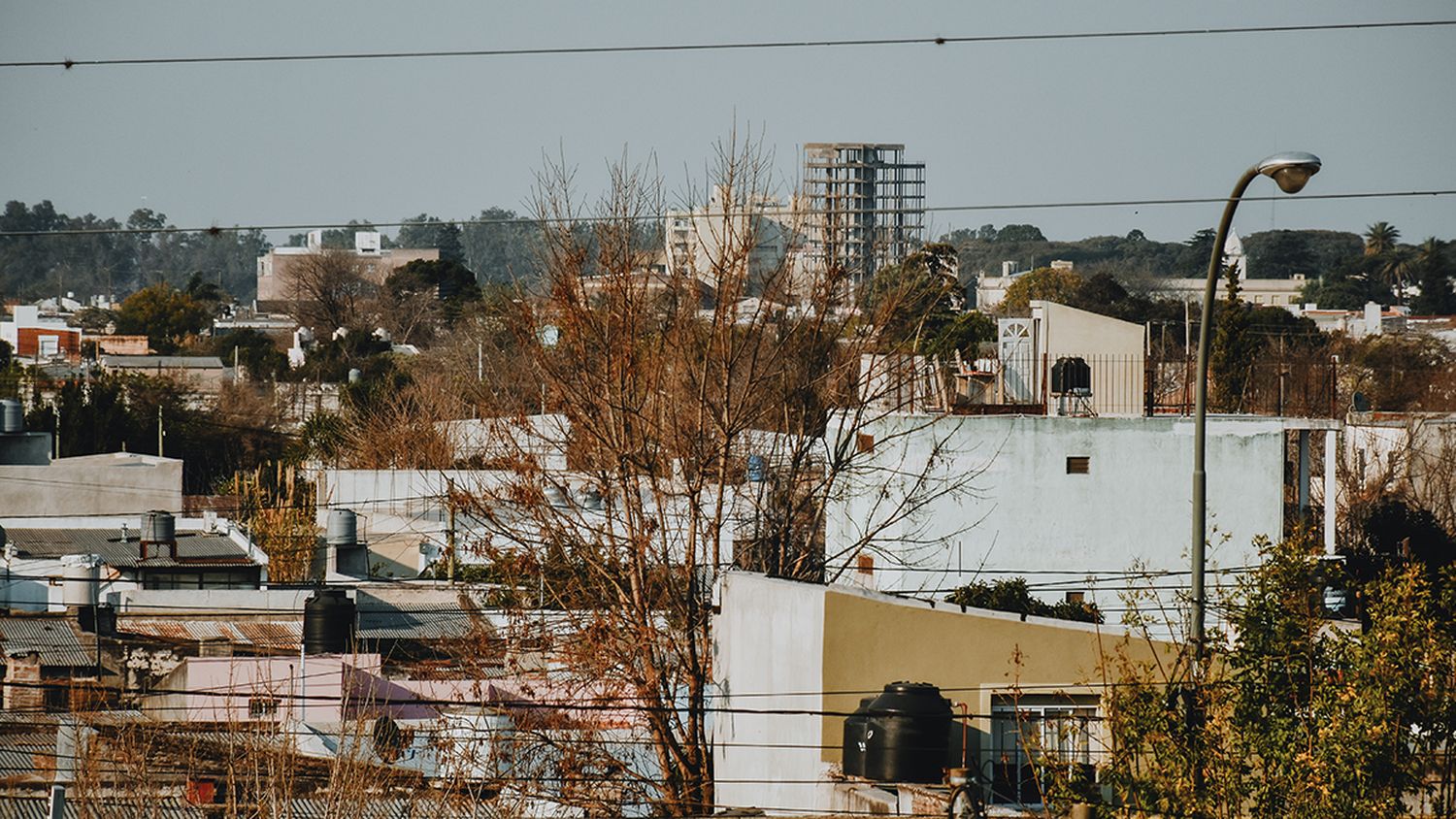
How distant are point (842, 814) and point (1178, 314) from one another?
6096 centimetres

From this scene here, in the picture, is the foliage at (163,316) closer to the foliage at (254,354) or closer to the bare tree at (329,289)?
the bare tree at (329,289)

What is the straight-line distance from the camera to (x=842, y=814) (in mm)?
12617

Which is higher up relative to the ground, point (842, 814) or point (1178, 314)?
point (1178, 314)

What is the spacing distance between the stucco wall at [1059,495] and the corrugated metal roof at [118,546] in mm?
11195

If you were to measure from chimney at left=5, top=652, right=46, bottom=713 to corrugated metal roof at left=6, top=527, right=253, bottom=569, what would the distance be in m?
7.25

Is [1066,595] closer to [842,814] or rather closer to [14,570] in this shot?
[842,814]

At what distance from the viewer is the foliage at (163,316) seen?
90.5 metres

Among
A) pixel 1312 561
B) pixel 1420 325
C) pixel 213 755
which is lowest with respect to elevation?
pixel 213 755

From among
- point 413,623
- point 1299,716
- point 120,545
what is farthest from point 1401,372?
point 1299,716

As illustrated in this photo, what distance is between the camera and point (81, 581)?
22672 mm

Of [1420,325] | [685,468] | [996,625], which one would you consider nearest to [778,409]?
[685,468]

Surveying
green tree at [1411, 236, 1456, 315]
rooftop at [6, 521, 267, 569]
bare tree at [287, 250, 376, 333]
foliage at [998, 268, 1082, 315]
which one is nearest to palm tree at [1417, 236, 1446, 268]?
green tree at [1411, 236, 1456, 315]

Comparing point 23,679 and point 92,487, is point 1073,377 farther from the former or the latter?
point 92,487

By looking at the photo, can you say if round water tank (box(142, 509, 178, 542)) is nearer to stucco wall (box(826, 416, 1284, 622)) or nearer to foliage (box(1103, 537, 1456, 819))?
stucco wall (box(826, 416, 1284, 622))
